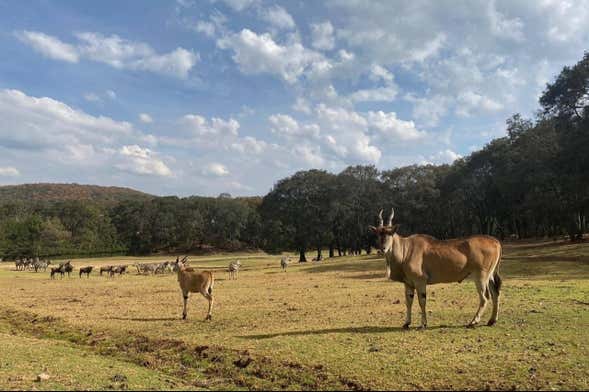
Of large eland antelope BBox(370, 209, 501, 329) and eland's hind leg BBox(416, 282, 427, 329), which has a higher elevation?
large eland antelope BBox(370, 209, 501, 329)

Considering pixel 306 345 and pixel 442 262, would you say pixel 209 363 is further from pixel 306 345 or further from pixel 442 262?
pixel 442 262

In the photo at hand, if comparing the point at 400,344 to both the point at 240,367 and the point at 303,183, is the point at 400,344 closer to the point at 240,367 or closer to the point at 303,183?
the point at 240,367

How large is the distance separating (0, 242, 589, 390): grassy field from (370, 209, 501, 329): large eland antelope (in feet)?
3.13

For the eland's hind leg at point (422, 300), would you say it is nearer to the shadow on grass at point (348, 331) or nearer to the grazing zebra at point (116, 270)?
the shadow on grass at point (348, 331)

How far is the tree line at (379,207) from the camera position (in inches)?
1544

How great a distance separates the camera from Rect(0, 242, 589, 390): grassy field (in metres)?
8.77

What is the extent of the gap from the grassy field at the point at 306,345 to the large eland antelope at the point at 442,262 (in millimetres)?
954

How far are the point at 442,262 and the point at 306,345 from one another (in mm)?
4177

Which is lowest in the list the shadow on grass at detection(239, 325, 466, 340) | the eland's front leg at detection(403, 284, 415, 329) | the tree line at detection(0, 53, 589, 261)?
the shadow on grass at detection(239, 325, 466, 340)

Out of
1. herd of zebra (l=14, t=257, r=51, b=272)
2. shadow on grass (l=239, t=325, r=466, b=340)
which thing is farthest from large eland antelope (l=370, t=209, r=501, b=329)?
herd of zebra (l=14, t=257, r=51, b=272)

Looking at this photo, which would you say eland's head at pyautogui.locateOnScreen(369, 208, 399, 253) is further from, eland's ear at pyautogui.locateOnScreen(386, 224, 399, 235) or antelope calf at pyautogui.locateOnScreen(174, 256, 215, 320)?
antelope calf at pyautogui.locateOnScreen(174, 256, 215, 320)

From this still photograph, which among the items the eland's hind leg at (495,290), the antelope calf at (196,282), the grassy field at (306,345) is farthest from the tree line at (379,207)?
the antelope calf at (196,282)

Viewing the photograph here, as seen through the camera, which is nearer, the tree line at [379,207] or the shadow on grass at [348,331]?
the shadow on grass at [348,331]

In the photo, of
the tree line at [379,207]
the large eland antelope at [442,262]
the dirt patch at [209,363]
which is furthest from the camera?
the tree line at [379,207]
